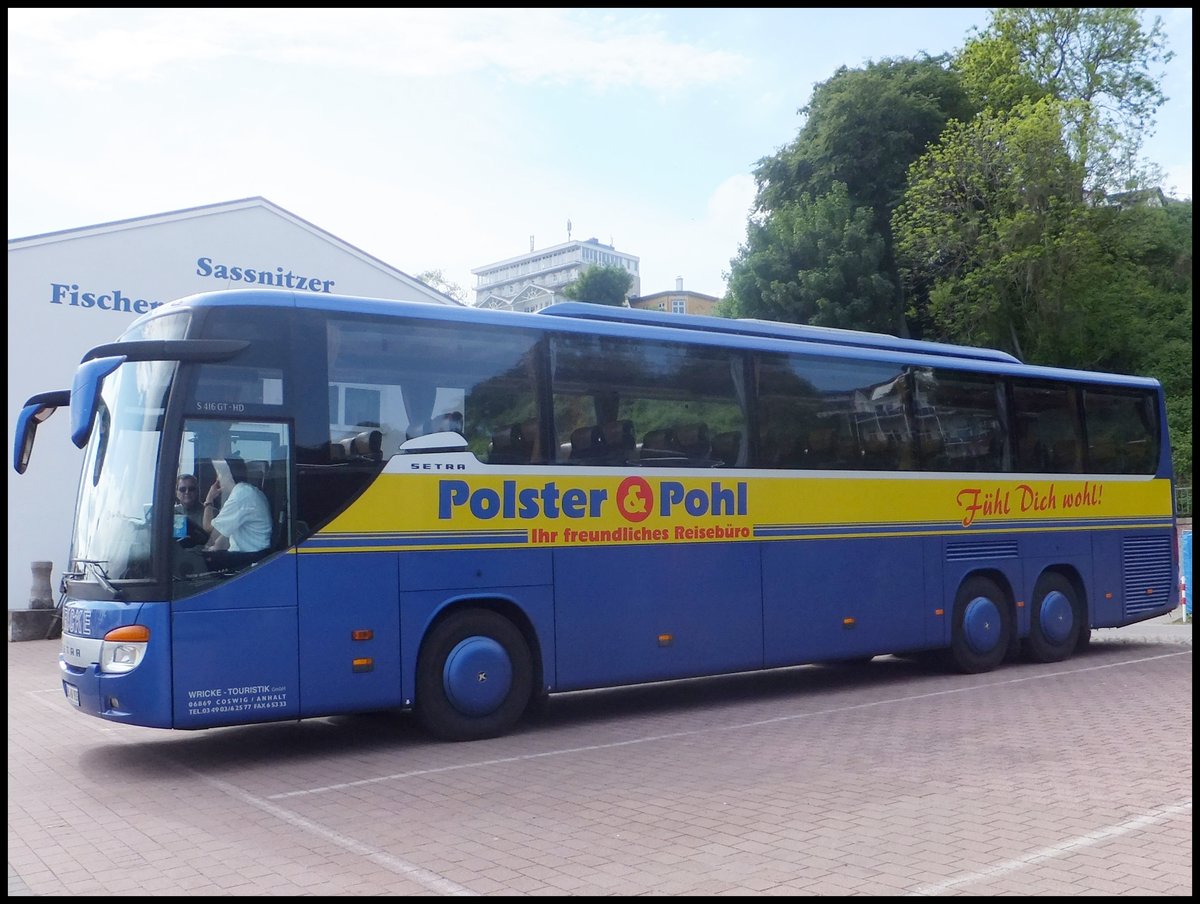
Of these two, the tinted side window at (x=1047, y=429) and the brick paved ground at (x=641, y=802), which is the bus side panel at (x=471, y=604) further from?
the tinted side window at (x=1047, y=429)

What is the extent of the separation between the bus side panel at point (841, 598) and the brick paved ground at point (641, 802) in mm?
622

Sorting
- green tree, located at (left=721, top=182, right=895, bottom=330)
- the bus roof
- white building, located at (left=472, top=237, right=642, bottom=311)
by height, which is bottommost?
the bus roof

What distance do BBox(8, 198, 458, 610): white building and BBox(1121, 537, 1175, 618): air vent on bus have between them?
15712 mm

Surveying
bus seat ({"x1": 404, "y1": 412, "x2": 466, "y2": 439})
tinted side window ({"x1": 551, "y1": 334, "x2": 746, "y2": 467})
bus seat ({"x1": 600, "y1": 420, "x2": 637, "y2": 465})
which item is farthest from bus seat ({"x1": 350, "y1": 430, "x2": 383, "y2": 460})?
bus seat ({"x1": 600, "y1": 420, "x2": 637, "y2": 465})

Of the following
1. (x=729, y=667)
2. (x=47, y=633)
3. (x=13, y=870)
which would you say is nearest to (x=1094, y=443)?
(x=729, y=667)

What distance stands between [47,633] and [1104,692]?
1654 cm

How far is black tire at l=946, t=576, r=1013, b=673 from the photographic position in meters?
13.9

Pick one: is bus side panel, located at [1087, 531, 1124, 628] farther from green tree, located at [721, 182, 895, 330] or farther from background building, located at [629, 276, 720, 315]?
background building, located at [629, 276, 720, 315]

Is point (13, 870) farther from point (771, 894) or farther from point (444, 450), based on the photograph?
point (444, 450)

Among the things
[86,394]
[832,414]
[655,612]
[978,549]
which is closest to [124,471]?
[86,394]

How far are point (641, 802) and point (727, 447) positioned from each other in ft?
15.5

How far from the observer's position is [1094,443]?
1559cm

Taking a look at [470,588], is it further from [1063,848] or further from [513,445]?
[1063,848]

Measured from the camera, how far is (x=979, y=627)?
14.1 m
